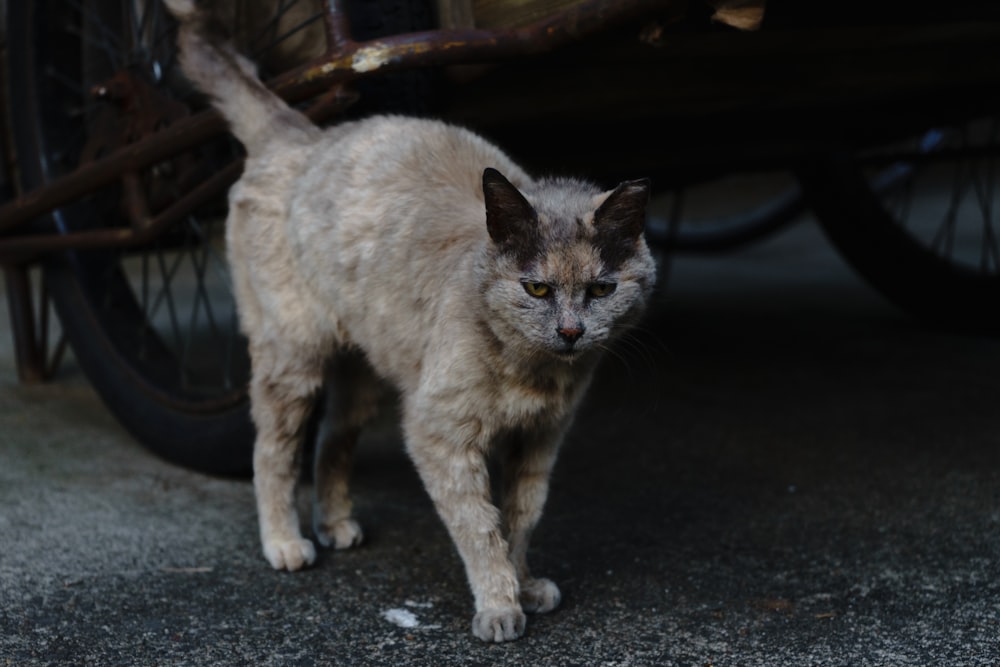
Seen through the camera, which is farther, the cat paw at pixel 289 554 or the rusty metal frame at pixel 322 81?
the cat paw at pixel 289 554

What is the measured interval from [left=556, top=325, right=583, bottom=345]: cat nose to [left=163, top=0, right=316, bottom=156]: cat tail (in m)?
1.07

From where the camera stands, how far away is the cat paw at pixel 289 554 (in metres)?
2.91

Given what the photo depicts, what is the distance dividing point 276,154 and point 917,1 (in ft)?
5.30

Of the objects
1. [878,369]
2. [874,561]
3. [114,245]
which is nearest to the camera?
[874,561]

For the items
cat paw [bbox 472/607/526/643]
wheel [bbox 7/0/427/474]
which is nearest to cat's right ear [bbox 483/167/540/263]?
cat paw [bbox 472/607/526/643]

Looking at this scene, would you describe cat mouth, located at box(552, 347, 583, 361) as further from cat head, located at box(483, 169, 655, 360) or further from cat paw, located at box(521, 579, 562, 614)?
cat paw, located at box(521, 579, 562, 614)

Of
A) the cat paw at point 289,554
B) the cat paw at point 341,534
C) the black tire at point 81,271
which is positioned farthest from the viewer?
the black tire at point 81,271

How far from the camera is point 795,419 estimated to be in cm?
416

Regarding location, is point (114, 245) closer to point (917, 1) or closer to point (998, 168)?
point (917, 1)

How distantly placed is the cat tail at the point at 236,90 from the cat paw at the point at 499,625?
132cm

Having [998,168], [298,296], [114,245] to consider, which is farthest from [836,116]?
[998,168]

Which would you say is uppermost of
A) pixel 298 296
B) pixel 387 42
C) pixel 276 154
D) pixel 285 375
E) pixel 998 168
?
pixel 387 42

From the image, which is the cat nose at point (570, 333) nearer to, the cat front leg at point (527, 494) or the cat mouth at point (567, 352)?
the cat mouth at point (567, 352)

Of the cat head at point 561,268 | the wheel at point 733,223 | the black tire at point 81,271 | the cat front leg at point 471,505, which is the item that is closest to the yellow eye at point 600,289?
the cat head at point 561,268
